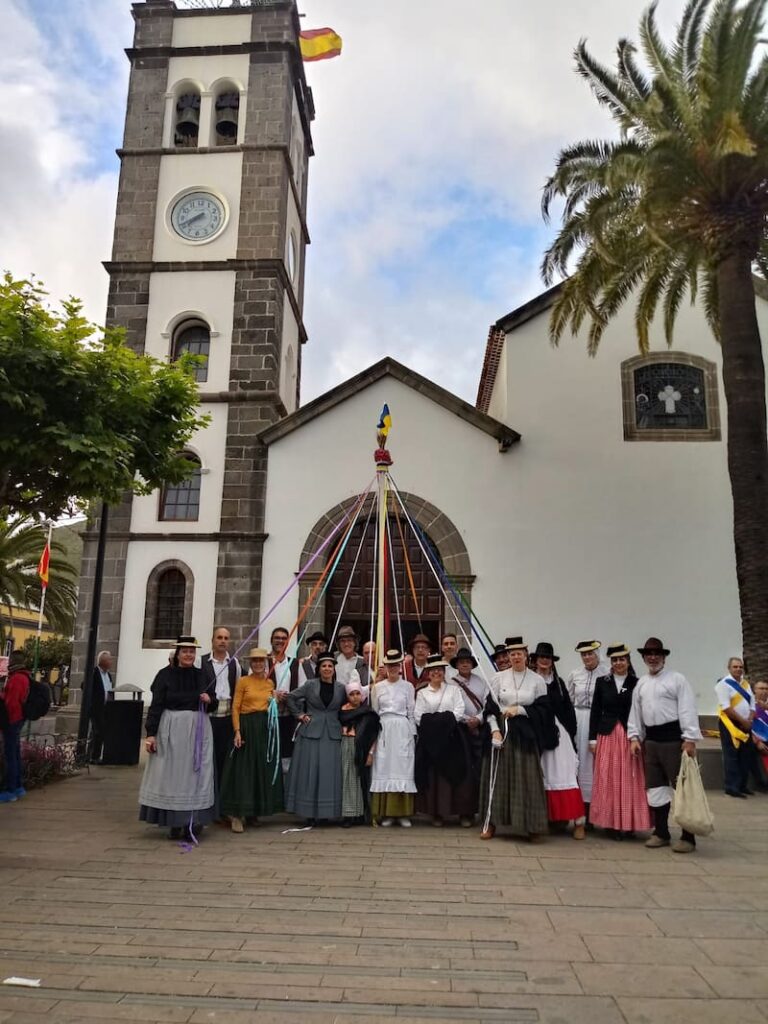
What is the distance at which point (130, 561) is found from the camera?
55.3 feet

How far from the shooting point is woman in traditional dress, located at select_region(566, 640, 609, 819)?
348 inches

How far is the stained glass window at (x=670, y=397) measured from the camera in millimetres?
16531

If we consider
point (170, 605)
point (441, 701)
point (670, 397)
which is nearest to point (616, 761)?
point (441, 701)

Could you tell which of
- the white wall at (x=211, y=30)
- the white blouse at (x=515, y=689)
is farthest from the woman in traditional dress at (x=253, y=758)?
the white wall at (x=211, y=30)

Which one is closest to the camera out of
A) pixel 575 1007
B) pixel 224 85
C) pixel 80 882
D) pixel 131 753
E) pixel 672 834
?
pixel 575 1007

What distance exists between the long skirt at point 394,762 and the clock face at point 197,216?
14.0 m


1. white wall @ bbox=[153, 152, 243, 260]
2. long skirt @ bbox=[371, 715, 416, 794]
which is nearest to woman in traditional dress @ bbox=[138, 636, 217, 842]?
long skirt @ bbox=[371, 715, 416, 794]

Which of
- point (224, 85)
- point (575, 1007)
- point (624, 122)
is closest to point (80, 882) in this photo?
point (575, 1007)

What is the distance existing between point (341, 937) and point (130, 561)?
41.9 ft

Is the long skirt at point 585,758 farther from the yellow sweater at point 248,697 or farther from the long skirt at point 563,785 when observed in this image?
the yellow sweater at point 248,697

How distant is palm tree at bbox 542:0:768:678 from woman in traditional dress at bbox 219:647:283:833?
7002 millimetres

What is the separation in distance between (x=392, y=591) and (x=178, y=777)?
28.2ft

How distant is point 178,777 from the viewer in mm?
7938

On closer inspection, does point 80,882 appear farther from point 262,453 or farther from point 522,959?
point 262,453
